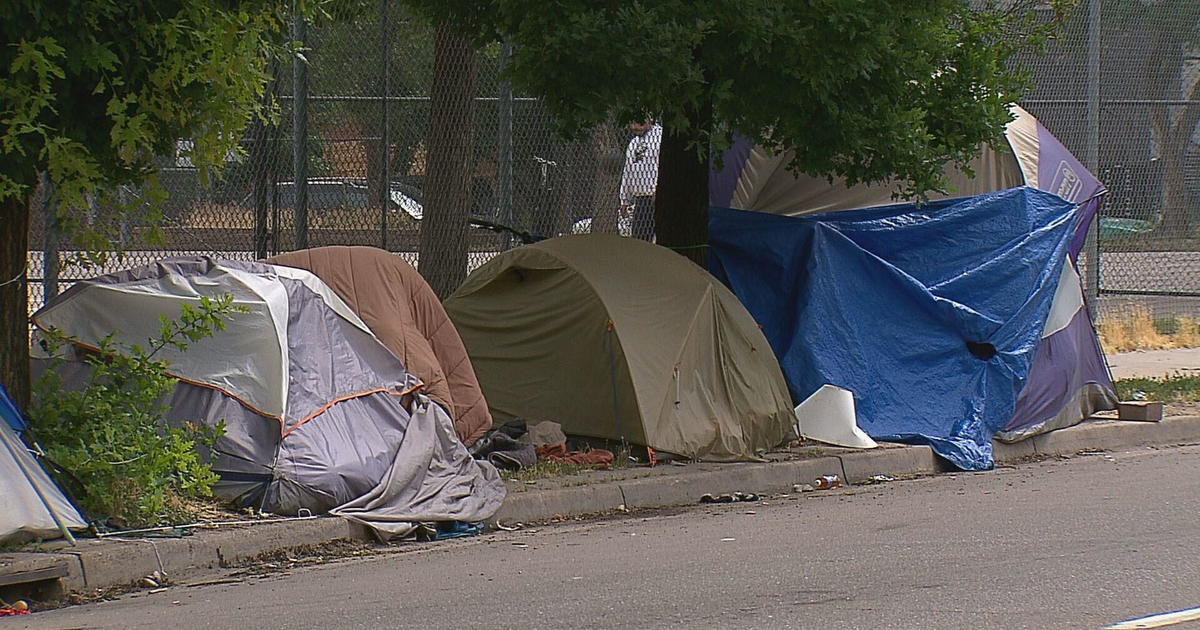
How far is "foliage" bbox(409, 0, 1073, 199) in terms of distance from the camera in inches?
363

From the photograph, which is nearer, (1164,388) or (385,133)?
(385,133)

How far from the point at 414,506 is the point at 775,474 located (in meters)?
2.72

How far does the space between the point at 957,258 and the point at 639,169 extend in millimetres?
3486

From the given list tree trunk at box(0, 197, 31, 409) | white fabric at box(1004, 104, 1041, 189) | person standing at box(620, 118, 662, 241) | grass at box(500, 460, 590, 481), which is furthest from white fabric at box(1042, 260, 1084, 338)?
tree trunk at box(0, 197, 31, 409)

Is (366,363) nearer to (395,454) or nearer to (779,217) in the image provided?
(395,454)

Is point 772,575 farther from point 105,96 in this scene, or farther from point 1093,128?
point 1093,128

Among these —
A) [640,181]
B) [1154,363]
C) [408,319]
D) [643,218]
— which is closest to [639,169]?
[640,181]

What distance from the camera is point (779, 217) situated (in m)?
11.8

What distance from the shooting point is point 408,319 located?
9.73 metres

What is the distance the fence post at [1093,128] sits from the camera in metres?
14.7

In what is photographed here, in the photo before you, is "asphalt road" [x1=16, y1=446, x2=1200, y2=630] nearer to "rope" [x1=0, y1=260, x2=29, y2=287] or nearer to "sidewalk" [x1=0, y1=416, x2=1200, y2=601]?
"sidewalk" [x1=0, y1=416, x2=1200, y2=601]

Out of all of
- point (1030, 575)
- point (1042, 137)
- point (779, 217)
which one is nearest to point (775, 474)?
point (779, 217)

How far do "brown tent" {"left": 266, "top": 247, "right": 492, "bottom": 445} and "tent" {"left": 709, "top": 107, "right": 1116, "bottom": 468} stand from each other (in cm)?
264

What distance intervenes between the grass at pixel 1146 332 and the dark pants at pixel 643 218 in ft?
19.8
